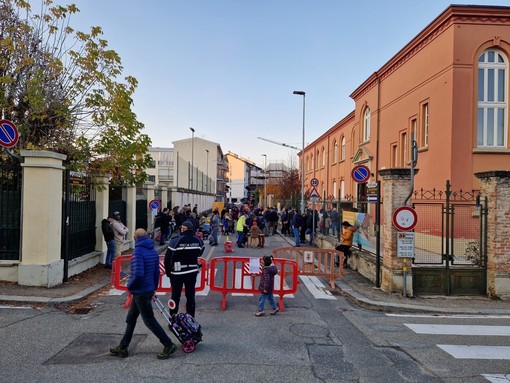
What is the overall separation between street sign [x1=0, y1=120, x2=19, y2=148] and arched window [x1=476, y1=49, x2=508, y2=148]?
1584 centimetres

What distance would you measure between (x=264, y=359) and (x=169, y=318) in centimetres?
152

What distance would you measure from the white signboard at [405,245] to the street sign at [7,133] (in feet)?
29.2

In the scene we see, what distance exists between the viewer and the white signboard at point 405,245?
32.5 feet

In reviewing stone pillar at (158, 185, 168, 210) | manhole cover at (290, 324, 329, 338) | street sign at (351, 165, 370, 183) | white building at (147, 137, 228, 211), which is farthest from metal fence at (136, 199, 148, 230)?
manhole cover at (290, 324, 329, 338)

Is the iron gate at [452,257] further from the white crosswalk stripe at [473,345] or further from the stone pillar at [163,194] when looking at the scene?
the stone pillar at [163,194]

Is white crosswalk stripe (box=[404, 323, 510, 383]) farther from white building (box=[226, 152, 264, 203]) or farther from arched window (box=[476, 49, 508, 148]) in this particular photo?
white building (box=[226, 152, 264, 203])

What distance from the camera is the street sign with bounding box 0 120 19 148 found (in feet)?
28.0

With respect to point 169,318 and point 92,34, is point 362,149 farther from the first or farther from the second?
point 169,318

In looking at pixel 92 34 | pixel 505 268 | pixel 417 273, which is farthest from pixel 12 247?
pixel 505 268

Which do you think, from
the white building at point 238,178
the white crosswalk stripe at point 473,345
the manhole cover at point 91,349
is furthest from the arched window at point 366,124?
the white building at point 238,178

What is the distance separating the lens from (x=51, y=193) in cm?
944

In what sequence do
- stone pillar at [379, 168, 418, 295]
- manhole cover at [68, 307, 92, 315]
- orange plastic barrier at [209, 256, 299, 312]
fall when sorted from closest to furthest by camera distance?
manhole cover at [68, 307, 92, 315] < orange plastic barrier at [209, 256, 299, 312] < stone pillar at [379, 168, 418, 295]

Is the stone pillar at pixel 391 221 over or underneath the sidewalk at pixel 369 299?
over

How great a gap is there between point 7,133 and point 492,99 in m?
16.7
